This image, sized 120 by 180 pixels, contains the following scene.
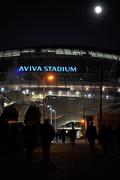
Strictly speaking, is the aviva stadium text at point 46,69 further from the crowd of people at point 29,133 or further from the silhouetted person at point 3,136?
the silhouetted person at point 3,136

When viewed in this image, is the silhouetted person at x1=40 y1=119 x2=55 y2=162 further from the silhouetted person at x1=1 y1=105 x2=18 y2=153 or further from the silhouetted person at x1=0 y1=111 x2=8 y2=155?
the silhouetted person at x1=1 y1=105 x2=18 y2=153

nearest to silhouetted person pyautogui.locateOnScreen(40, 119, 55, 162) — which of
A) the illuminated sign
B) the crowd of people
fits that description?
the crowd of people

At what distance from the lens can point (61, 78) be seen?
101000 millimetres

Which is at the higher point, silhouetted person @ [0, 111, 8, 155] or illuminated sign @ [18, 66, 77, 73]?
illuminated sign @ [18, 66, 77, 73]

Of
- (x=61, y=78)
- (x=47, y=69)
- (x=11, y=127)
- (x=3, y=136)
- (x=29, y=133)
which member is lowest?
(x=3, y=136)

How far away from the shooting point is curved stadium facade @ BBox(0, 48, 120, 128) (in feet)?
287

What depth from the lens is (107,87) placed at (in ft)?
327

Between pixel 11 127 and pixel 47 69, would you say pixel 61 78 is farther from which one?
pixel 11 127

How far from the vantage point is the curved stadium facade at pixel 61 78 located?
8756 centimetres

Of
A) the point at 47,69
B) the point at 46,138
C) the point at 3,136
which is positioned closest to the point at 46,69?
the point at 47,69

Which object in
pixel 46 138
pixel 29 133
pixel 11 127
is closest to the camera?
pixel 29 133

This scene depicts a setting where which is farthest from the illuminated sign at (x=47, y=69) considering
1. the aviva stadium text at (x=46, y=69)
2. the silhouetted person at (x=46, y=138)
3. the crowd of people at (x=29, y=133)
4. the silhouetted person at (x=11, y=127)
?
the silhouetted person at (x=46, y=138)

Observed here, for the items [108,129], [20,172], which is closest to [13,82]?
[108,129]

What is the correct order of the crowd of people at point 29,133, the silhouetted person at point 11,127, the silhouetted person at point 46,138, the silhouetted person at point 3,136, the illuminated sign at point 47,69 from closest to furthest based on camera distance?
the crowd of people at point 29,133, the silhouetted person at point 46,138, the silhouetted person at point 3,136, the silhouetted person at point 11,127, the illuminated sign at point 47,69
